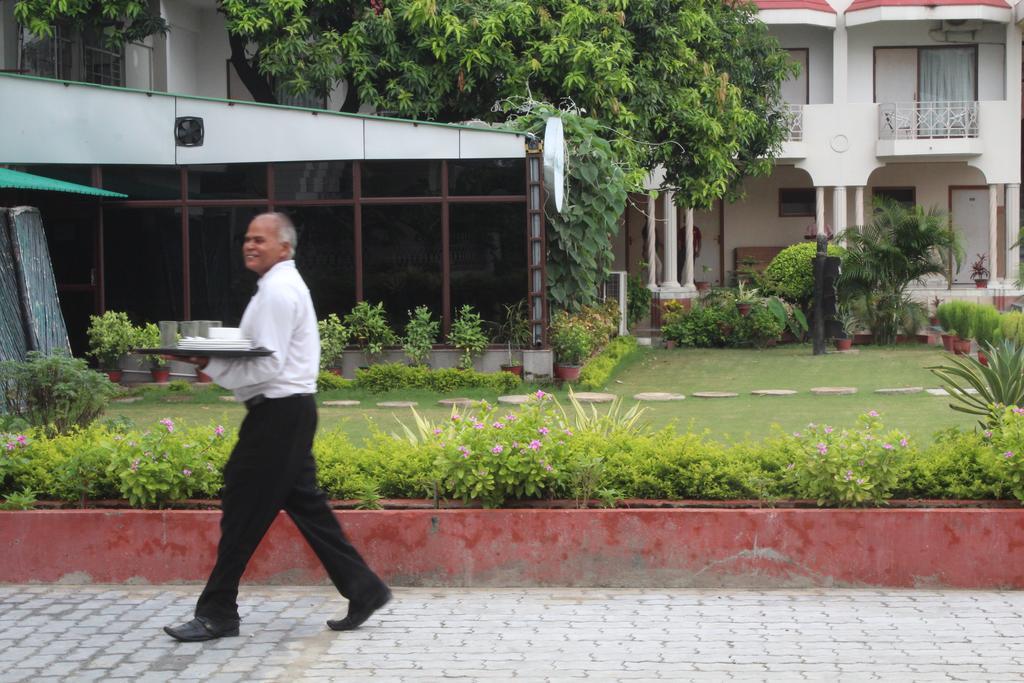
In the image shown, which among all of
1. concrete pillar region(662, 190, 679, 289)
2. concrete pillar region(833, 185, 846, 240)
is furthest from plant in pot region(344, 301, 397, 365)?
concrete pillar region(833, 185, 846, 240)

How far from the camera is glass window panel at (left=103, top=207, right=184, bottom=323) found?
57.6ft

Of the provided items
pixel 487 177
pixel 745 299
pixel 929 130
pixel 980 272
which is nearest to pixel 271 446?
pixel 487 177

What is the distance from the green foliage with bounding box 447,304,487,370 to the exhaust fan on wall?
4.03 metres

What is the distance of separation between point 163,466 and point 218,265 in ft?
35.5

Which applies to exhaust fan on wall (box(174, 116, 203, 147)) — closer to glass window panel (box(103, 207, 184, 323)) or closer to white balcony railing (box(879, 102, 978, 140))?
glass window panel (box(103, 207, 184, 323))

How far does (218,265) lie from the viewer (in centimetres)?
1747

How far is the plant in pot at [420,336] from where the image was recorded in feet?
54.3

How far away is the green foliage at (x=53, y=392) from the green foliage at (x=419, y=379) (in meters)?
7.10

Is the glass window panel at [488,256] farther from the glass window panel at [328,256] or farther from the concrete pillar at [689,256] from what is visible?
the concrete pillar at [689,256]

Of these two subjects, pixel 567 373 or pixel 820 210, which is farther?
pixel 820 210

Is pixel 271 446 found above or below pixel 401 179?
below

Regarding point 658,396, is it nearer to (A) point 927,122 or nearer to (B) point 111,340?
(B) point 111,340

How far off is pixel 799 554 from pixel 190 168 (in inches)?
485

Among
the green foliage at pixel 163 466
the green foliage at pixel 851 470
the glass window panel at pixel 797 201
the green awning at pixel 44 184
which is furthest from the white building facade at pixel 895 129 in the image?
the green foliage at pixel 163 466
